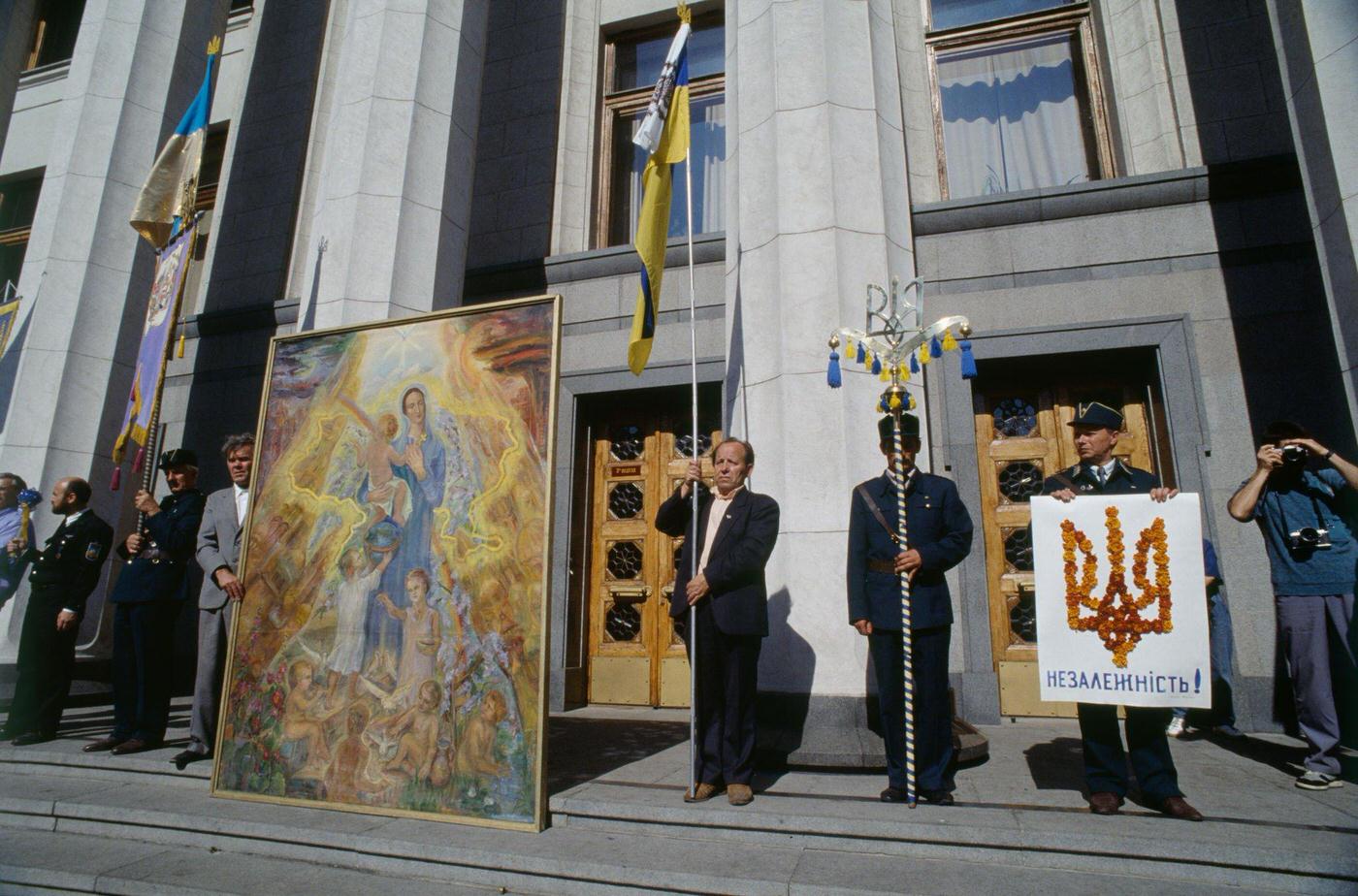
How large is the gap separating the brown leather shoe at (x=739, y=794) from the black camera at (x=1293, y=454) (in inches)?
148

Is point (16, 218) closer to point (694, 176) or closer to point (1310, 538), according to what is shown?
point (694, 176)

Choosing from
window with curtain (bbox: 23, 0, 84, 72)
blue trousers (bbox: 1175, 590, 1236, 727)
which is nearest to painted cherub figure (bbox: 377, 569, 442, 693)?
blue trousers (bbox: 1175, 590, 1236, 727)

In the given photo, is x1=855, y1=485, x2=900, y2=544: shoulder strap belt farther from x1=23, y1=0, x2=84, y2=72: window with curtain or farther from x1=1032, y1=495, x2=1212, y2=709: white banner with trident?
x1=23, y1=0, x2=84, y2=72: window with curtain

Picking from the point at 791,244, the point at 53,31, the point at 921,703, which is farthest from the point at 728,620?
the point at 53,31

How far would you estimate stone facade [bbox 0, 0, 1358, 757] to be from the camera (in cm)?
570

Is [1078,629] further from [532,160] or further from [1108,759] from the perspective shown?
[532,160]

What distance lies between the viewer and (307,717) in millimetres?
4539

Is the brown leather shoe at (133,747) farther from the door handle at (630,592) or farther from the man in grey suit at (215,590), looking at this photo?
the door handle at (630,592)

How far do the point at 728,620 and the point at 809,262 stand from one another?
9.98 ft

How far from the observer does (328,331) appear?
5285 mm

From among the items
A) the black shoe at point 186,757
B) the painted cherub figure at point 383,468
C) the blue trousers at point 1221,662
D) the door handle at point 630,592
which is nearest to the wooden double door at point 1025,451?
the blue trousers at point 1221,662

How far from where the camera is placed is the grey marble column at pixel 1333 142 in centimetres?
518

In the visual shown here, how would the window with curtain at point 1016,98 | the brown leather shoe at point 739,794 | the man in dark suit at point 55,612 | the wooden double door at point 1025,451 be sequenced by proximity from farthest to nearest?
the window with curtain at point 1016,98
the wooden double door at point 1025,451
the man in dark suit at point 55,612
the brown leather shoe at point 739,794

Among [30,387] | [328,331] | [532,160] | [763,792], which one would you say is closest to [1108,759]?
[763,792]
